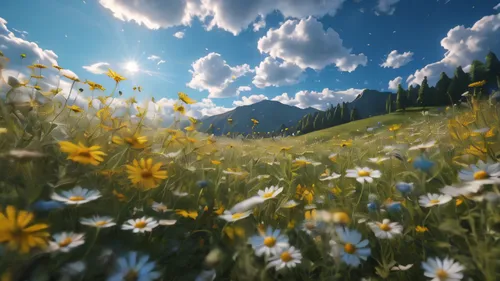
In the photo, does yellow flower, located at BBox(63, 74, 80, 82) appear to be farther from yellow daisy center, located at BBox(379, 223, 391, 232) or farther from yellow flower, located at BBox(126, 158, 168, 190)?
yellow daisy center, located at BBox(379, 223, 391, 232)

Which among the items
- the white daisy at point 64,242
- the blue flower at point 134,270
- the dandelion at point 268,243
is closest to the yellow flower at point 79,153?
the white daisy at point 64,242

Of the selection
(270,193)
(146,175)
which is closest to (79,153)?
(146,175)

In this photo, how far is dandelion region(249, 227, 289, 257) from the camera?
102cm

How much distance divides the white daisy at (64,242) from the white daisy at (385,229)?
3.57 ft

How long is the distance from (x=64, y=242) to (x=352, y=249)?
1.02 m

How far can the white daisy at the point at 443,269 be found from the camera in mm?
899

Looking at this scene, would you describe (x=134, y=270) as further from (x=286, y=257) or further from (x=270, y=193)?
(x=270, y=193)

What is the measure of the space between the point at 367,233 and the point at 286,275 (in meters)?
0.43

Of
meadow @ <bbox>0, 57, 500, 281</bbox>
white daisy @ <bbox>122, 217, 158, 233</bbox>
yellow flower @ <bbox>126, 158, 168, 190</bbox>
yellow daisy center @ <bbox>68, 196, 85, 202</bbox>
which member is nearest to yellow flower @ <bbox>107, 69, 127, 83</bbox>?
meadow @ <bbox>0, 57, 500, 281</bbox>

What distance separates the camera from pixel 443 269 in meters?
0.94

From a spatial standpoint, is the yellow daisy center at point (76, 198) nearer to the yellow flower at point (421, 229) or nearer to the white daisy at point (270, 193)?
the white daisy at point (270, 193)

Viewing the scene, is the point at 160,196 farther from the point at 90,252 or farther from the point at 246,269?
the point at 246,269

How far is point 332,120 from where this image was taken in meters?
59.7

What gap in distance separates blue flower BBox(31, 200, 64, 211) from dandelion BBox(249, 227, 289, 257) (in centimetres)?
75
